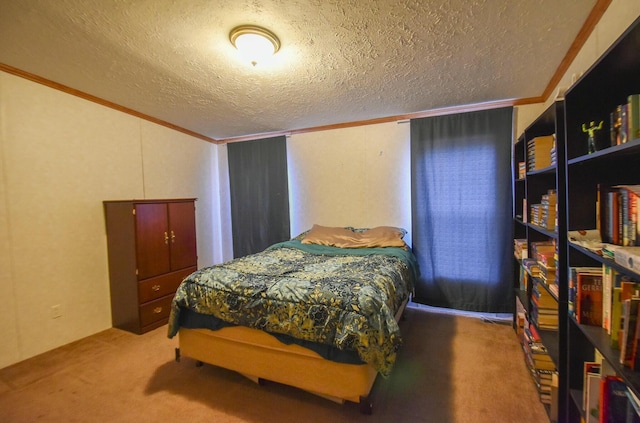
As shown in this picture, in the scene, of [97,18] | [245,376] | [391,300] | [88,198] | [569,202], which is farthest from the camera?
[88,198]

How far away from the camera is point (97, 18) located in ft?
5.03

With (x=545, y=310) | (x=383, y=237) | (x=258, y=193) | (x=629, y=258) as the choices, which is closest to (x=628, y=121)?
(x=629, y=258)

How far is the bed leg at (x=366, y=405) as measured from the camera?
155 centimetres

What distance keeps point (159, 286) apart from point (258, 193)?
1753 millimetres

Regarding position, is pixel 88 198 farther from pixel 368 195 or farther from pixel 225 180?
pixel 368 195

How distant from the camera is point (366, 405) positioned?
155cm

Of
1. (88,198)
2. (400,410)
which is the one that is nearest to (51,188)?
(88,198)

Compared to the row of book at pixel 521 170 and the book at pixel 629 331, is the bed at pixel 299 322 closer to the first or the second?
the book at pixel 629 331

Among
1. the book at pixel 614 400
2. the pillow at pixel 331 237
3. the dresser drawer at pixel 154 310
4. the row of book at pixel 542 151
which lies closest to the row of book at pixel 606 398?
the book at pixel 614 400

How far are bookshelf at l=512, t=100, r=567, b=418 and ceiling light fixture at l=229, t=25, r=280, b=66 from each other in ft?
5.35

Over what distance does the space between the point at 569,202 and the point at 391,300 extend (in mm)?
1074

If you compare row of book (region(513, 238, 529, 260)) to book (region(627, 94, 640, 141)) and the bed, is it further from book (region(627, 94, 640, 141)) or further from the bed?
book (region(627, 94, 640, 141))

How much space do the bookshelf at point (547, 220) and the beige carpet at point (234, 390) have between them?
0.26 metres

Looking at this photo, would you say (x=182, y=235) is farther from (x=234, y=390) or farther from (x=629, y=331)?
(x=629, y=331)
